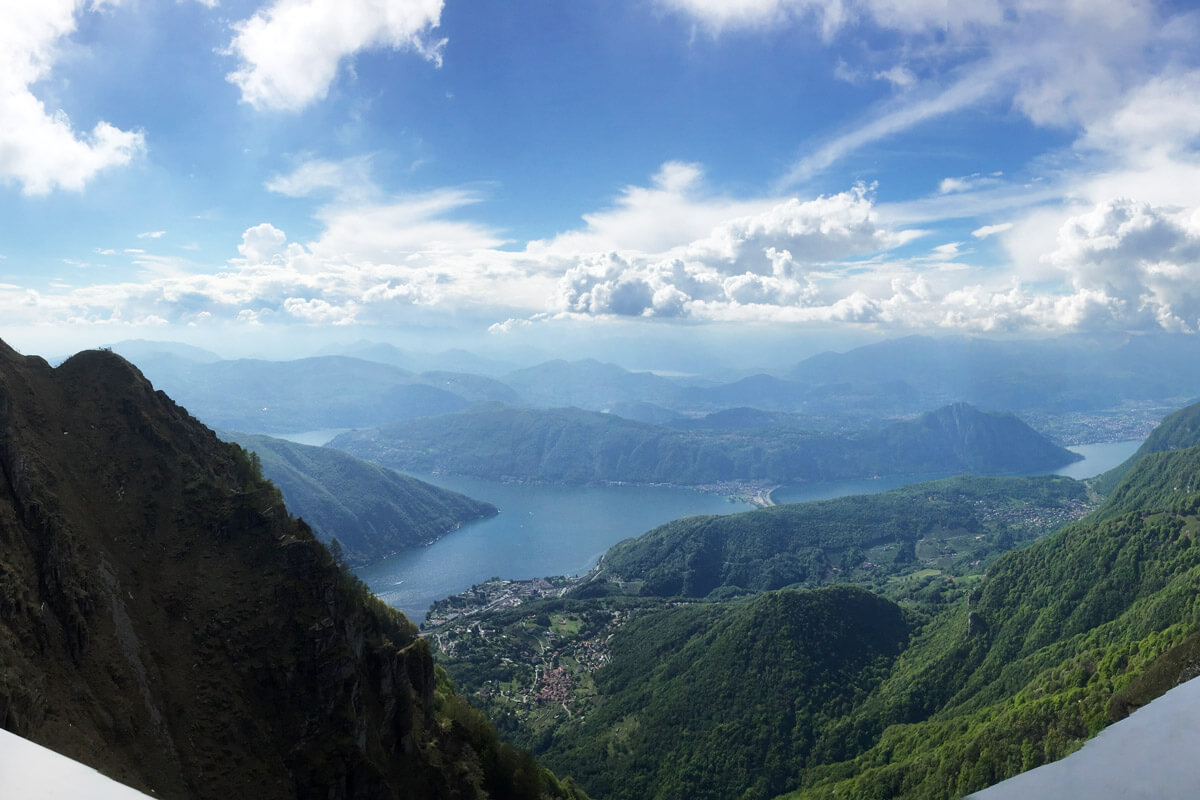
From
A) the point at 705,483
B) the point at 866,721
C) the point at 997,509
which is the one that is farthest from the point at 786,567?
the point at 705,483

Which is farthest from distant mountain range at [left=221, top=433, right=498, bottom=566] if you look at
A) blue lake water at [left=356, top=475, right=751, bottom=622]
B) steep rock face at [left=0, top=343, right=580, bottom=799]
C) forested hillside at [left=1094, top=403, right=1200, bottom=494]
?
forested hillside at [left=1094, top=403, right=1200, bottom=494]

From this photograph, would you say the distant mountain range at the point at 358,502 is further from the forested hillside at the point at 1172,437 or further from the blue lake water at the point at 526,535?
the forested hillside at the point at 1172,437

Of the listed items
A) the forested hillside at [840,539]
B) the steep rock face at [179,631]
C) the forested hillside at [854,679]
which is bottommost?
the forested hillside at [840,539]

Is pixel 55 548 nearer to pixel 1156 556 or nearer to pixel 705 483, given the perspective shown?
pixel 1156 556

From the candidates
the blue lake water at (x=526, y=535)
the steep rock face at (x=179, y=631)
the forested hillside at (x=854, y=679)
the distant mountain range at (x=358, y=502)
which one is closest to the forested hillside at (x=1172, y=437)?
the forested hillside at (x=854, y=679)

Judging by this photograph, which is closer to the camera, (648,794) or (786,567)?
(648,794)
